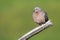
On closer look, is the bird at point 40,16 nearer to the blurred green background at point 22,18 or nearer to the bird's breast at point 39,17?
the bird's breast at point 39,17

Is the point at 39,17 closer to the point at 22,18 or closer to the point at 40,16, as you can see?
the point at 40,16

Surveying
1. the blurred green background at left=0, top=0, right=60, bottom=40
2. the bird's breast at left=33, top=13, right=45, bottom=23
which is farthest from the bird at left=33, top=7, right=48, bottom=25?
the blurred green background at left=0, top=0, right=60, bottom=40

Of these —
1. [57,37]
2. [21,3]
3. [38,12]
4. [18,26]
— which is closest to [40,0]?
[21,3]

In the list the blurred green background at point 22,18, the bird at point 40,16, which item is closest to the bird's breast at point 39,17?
the bird at point 40,16

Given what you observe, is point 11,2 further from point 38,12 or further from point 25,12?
point 38,12

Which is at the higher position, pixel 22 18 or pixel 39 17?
pixel 39 17

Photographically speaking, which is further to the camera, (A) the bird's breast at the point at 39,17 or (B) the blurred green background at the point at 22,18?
(B) the blurred green background at the point at 22,18

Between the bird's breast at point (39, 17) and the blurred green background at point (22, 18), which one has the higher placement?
the bird's breast at point (39, 17)

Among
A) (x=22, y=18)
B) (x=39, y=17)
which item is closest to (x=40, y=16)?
(x=39, y=17)
